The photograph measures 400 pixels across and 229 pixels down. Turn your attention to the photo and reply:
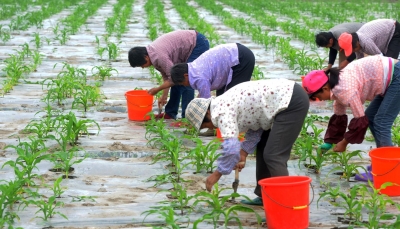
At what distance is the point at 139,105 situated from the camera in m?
6.80

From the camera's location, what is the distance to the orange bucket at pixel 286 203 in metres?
3.93

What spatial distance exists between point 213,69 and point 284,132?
1580mm

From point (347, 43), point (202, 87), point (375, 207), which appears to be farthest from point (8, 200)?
point (347, 43)

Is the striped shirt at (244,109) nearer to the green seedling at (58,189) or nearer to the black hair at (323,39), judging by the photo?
the green seedling at (58,189)

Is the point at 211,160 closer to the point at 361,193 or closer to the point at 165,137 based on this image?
the point at 165,137

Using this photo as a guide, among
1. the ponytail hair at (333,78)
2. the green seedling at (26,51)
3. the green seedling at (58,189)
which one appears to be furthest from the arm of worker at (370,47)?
the green seedling at (26,51)

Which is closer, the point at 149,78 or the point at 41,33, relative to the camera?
the point at 149,78

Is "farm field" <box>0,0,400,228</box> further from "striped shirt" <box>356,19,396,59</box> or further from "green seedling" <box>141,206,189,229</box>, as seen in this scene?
"striped shirt" <box>356,19,396,59</box>

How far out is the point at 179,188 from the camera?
15.4 ft

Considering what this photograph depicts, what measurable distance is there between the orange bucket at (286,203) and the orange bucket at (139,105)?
289 cm

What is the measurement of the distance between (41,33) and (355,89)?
32.9 ft

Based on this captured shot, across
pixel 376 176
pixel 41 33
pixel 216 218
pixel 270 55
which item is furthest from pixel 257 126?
pixel 41 33

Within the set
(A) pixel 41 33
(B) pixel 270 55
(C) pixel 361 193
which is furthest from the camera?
(A) pixel 41 33

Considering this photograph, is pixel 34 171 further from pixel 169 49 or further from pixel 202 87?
pixel 169 49
